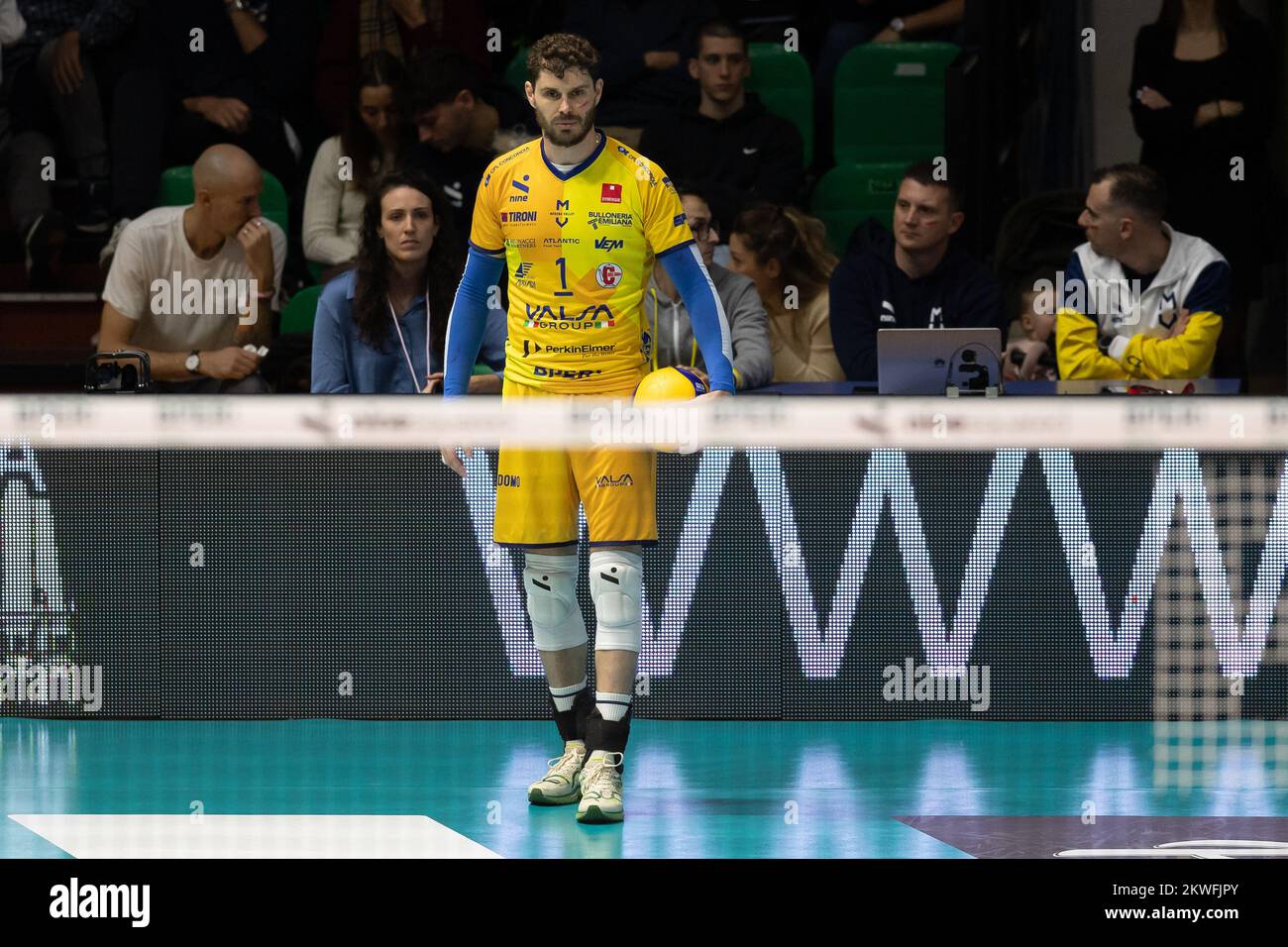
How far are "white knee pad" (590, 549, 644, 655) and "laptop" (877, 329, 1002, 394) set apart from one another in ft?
5.78

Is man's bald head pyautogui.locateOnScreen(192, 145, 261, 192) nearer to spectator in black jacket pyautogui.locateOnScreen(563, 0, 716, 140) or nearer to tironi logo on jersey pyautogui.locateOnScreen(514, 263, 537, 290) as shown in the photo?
spectator in black jacket pyautogui.locateOnScreen(563, 0, 716, 140)

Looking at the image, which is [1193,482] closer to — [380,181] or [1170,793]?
[1170,793]

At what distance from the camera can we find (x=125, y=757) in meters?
7.15

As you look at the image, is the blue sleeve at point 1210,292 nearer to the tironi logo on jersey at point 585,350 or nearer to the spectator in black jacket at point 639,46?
the spectator in black jacket at point 639,46

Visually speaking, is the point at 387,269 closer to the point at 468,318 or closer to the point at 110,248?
the point at 468,318

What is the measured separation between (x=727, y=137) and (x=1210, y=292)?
109 inches

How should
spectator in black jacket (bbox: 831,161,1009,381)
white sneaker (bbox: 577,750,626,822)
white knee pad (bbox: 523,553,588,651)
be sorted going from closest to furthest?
white sneaker (bbox: 577,750,626,822) < white knee pad (bbox: 523,553,588,651) < spectator in black jacket (bbox: 831,161,1009,381)

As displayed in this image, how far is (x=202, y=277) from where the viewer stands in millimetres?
9586

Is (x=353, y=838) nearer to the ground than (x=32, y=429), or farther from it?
nearer to the ground

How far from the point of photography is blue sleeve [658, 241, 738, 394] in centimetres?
628
